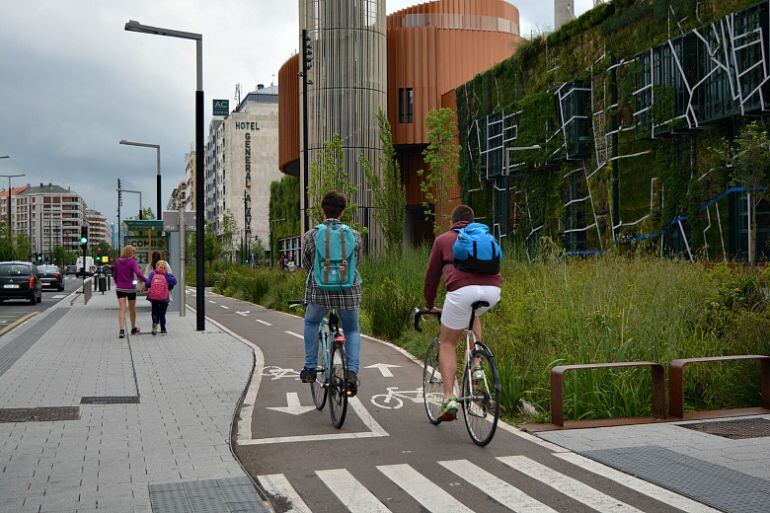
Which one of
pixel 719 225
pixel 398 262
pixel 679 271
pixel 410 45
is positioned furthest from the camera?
pixel 410 45

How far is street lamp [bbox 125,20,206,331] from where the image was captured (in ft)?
56.6

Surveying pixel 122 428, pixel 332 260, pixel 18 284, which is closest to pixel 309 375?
pixel 332 260

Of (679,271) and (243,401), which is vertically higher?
(679,271)

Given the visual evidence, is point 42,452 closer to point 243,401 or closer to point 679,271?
point 243,401

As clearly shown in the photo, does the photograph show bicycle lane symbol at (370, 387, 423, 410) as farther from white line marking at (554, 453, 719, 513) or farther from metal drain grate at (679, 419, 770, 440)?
metal drain grate at (679, 419, 770, 440)

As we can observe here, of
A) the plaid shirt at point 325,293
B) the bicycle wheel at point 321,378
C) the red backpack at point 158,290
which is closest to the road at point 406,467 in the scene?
the bicycle wheel at point 321,378

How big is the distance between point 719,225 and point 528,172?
1229cm

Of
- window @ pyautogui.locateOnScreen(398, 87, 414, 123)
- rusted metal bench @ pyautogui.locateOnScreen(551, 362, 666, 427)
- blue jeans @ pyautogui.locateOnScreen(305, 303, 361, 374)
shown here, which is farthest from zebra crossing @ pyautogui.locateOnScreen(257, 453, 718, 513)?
window @ pyautogui.locateOnScreen(398, 87, 414, 123)

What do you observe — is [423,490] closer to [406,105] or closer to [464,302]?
[464,302]

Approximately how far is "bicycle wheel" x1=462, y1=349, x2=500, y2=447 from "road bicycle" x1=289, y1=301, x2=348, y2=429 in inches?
42.8

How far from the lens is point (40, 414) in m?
8.02

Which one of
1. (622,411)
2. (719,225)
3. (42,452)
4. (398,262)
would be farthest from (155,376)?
(719,225)

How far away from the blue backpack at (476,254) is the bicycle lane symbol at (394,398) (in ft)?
7.40

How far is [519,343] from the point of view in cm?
905
